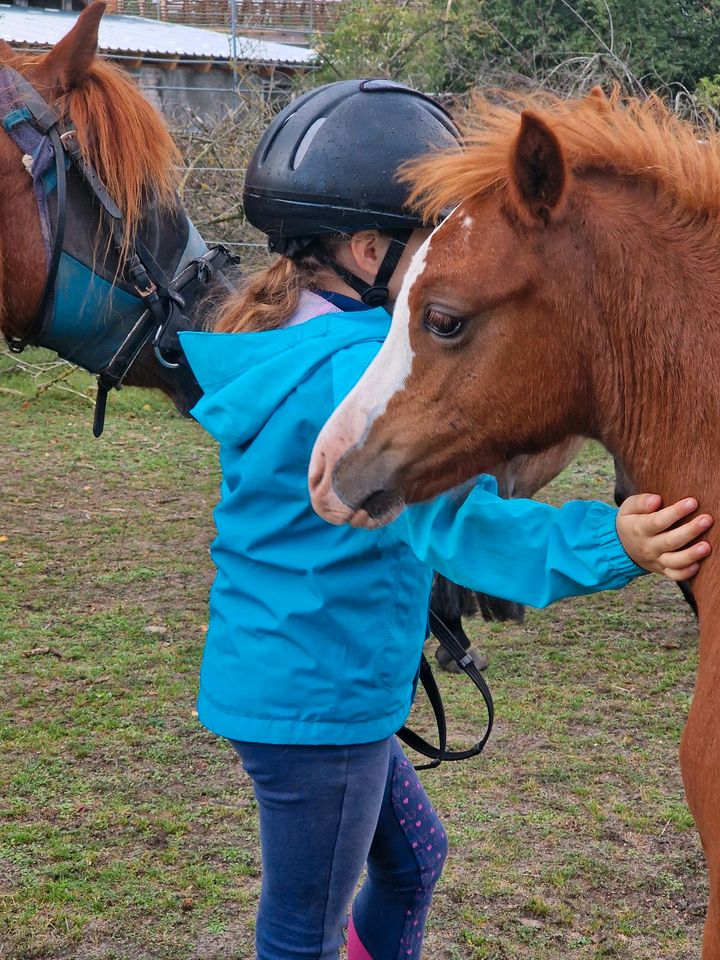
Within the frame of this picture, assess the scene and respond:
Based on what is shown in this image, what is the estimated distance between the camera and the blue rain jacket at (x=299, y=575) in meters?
1.89

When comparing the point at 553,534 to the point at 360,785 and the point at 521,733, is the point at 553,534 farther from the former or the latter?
the point at 521,733

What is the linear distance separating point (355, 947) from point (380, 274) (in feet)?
4.74

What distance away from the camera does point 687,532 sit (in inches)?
59.4

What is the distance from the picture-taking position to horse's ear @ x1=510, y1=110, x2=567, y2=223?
149 centimetres

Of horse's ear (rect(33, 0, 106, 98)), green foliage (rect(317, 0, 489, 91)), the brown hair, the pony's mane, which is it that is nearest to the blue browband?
horse's ear (rect(33, 0, 106, 98))

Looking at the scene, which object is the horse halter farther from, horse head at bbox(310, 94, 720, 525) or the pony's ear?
horse head at bbox(310, 94, 720, 525)

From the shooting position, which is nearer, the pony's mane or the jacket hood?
the pony's mane

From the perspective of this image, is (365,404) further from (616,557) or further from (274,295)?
(274,295)

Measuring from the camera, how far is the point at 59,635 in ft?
16.1

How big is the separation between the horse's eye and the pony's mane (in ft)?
0.64

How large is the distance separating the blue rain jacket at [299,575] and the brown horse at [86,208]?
35.9 inches

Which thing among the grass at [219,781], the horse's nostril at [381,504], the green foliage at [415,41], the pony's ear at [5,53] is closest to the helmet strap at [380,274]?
the horse's nostril at [381,504]

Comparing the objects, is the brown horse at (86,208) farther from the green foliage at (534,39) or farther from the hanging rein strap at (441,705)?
the green foliage at (534,39)

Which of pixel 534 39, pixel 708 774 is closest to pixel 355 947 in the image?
pixel 708 774
